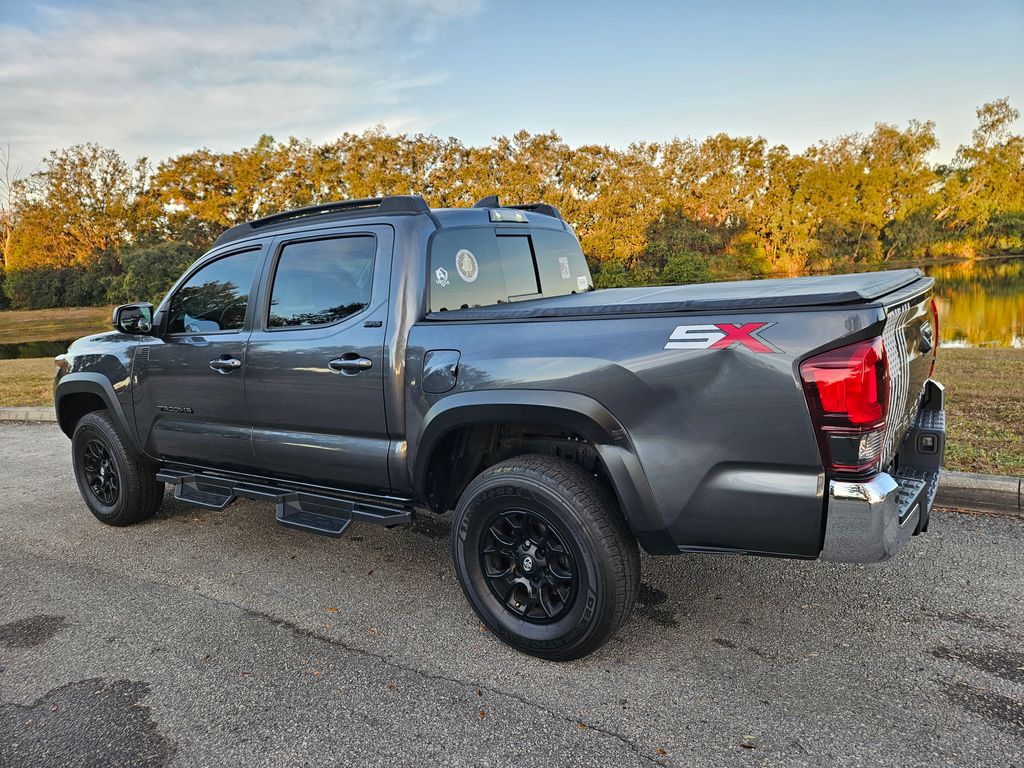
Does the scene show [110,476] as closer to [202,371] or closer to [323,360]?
[202,371]

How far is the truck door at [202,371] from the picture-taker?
3789 millimetres

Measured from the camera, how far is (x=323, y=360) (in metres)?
3.32

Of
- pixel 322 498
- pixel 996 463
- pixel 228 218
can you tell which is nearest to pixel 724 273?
pixel 228 218

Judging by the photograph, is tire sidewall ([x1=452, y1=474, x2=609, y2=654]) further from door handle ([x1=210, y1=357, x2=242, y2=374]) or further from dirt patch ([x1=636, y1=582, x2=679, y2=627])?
door handle ([x1=210, y1=357, x2=242, y2=374])

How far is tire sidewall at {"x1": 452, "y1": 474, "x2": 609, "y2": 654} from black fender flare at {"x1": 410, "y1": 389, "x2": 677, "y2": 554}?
210 millimetres

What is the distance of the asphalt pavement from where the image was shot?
2.33m

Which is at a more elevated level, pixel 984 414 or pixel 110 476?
pixel 110 476

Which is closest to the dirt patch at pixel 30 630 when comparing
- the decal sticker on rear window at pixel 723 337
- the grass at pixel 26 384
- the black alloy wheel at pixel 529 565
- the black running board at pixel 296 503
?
the black running board at pixel 296 503

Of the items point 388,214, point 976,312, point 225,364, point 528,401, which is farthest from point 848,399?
point 976,312

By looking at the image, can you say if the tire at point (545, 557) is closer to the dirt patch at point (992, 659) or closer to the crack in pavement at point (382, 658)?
the crack in pavement at point (382, 658)

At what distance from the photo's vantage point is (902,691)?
2527mm

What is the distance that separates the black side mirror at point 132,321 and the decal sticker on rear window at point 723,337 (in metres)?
3.37

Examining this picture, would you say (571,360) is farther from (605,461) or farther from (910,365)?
(910,365)

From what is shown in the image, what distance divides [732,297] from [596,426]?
0.68m
